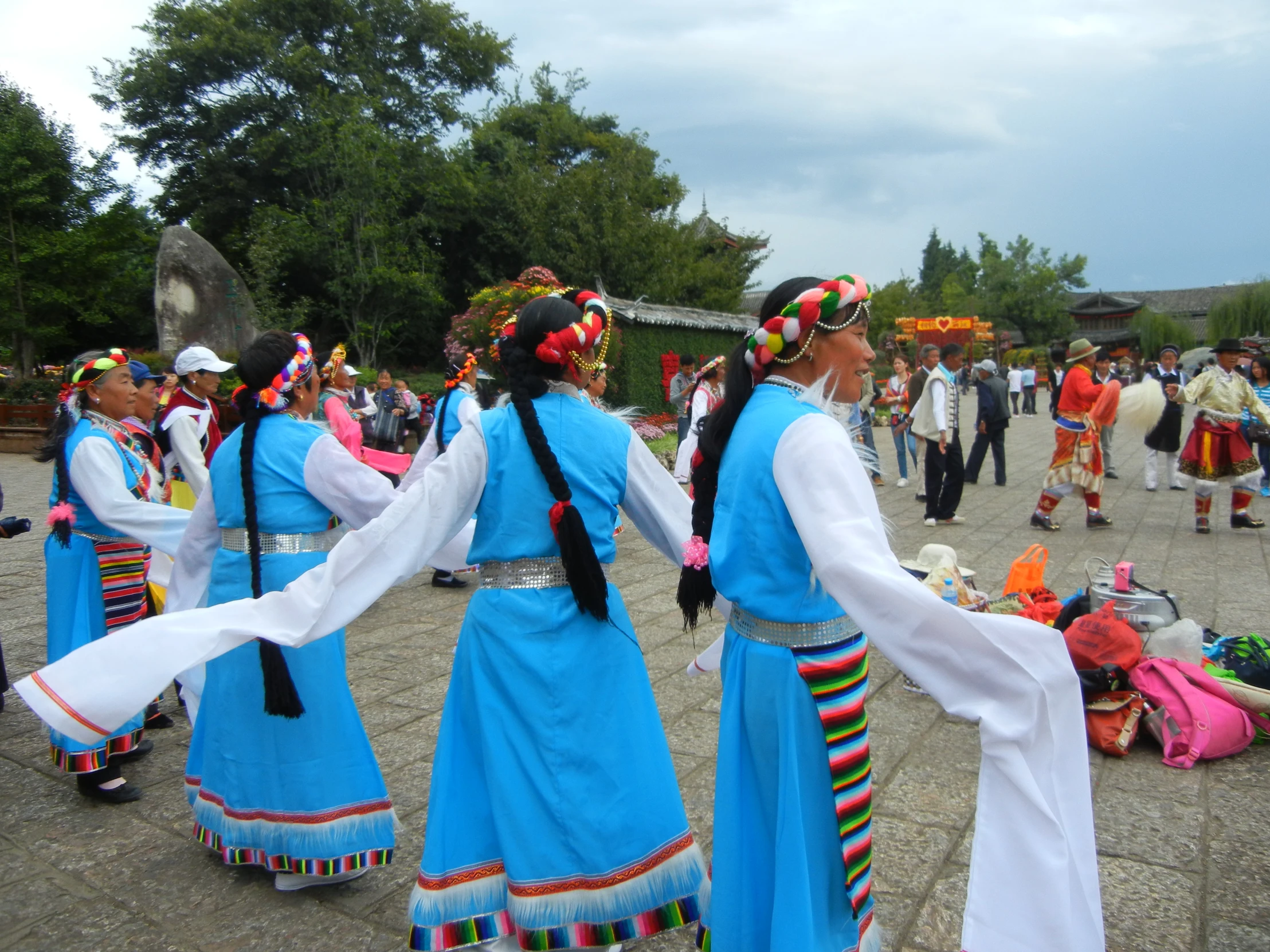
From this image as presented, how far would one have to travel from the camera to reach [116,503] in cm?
346

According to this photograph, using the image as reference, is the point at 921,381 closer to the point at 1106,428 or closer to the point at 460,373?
the point at 1106,428

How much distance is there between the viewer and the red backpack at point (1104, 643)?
3.82 m

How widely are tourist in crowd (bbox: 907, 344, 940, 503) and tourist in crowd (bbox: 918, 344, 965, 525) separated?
9.8 inches

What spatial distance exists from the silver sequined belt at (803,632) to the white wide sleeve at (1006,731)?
219 millimetres

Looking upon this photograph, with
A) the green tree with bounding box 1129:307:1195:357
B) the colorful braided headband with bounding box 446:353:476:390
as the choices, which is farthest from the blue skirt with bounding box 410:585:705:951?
the green tree with bounding box 1129:307:1195:357

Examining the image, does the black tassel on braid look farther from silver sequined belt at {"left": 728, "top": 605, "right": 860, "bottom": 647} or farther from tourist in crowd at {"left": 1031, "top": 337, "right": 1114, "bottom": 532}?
tourist in crowd at {"left": 1031, "top": 337, "right": 1114, "bottom": 532}

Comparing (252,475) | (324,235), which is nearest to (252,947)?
(252,475)

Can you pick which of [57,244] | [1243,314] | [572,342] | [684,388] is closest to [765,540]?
[572,342]

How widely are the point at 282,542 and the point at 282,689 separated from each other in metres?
0.49

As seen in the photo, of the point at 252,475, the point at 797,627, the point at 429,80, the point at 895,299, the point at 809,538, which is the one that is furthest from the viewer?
the point at 895,299

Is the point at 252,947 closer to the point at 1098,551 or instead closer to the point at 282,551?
the point at 282,551

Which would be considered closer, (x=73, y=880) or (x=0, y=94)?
(x=73, y=880)

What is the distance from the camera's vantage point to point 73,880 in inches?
117

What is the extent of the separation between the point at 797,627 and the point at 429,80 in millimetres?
26731
